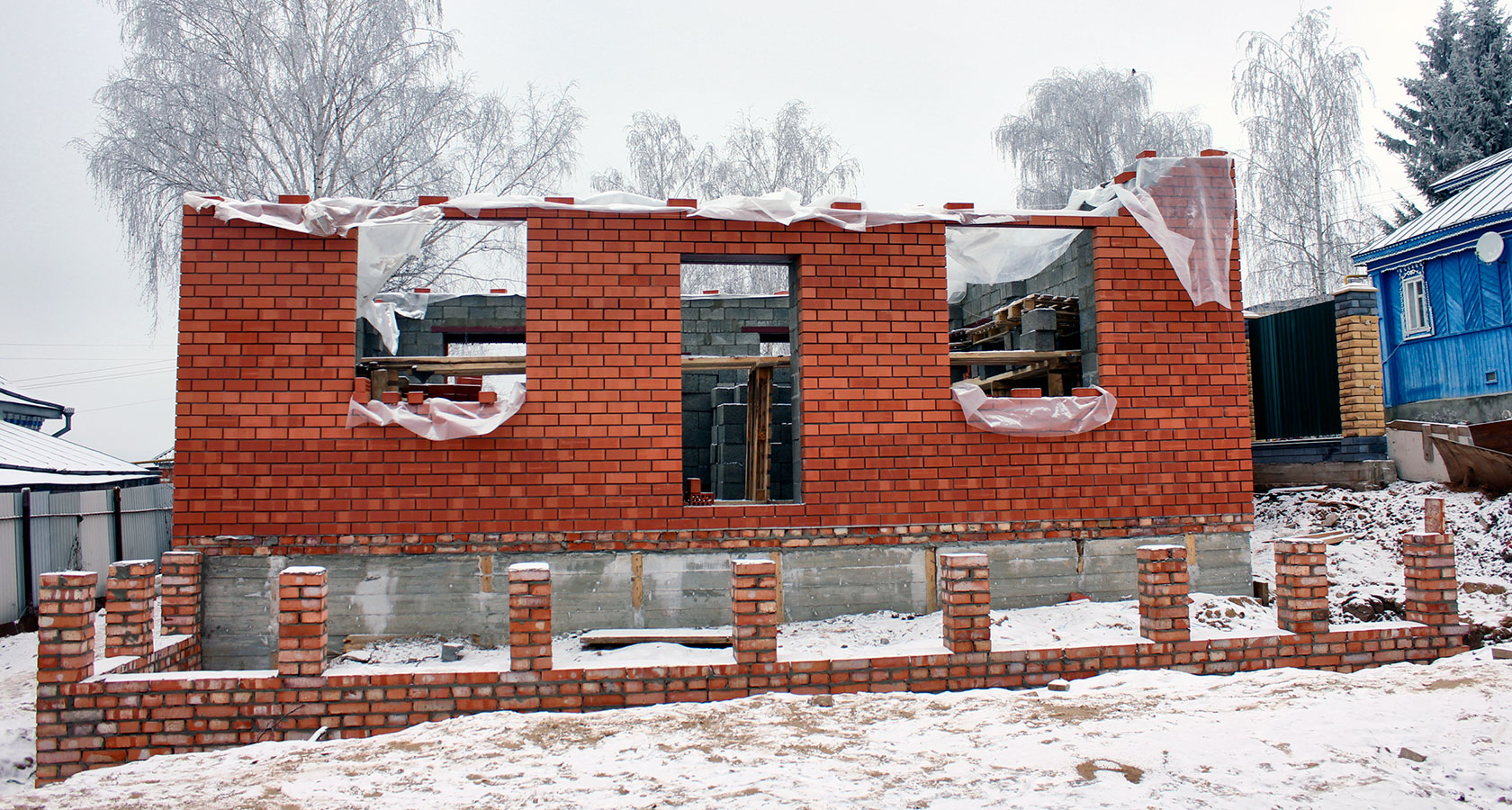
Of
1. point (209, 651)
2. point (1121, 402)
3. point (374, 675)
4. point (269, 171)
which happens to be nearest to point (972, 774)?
point (374, 675)

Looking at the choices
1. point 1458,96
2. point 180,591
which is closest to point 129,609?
point 180,591

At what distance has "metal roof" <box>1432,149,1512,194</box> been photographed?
14875mm

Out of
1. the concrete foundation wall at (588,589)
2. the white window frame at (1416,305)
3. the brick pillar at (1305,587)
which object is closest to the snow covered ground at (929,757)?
the brick pillar at (1305,587)

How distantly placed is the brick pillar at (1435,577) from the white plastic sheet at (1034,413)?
2148mm

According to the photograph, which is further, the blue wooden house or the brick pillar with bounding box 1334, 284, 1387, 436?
the blue wooden house

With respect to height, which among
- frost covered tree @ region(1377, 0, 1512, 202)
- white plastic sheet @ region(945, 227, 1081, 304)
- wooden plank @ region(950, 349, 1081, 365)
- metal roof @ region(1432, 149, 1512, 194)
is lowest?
wooden plank @ region(950, 349, 1081, 365)

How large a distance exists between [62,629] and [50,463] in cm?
1044

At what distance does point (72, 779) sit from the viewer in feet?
13.2

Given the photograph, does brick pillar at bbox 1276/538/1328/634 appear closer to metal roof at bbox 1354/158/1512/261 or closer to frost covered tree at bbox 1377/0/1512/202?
metal roof at bbox 1354/158/1512/261

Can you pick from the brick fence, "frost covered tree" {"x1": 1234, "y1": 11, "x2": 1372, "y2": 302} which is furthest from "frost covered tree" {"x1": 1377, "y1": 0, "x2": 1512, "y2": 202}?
the brick fence

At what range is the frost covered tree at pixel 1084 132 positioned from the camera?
2072 centimetres

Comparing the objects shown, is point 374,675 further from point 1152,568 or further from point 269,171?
point 269,171

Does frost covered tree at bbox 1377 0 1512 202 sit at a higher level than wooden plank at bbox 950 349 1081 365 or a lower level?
higher

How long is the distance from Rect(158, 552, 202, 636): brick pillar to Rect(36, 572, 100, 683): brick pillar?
136 centimetres
